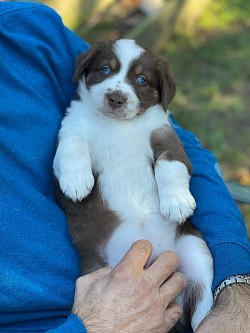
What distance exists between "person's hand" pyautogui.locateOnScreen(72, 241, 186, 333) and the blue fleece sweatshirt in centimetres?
10

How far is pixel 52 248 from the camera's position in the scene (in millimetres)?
2492

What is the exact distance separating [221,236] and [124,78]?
102 cm

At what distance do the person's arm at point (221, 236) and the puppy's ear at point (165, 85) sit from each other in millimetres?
324

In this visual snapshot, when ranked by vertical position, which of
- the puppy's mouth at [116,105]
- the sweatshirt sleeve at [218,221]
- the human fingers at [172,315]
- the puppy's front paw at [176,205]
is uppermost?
the puppy's mouth at [116,105]

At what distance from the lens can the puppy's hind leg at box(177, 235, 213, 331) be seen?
8.41 ft

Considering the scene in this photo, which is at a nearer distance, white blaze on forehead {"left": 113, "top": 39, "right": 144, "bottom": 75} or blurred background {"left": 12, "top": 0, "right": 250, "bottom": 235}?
white blaze on forehead {"left": 113, "top": 39, "right": 144, "bottom": 75}

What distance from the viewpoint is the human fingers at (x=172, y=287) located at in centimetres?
245

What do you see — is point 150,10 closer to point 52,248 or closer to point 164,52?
point 164,52

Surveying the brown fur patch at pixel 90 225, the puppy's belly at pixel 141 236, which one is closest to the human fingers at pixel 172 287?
the puppy's belly at pixel 141 236

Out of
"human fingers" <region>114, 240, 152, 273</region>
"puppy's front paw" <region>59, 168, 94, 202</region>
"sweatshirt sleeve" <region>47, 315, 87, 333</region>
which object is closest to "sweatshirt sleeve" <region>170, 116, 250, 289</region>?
"human fingers" <region>114, 240, 152, 273</region>

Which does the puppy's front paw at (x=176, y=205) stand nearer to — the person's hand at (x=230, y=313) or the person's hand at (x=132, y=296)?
the person's hand at (x=132, y=296)

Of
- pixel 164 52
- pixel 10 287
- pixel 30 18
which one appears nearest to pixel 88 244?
pixel 10 287

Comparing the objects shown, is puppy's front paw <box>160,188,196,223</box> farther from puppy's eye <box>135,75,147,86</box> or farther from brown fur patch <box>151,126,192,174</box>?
puppy's eye <box>135,75,147,86</box>

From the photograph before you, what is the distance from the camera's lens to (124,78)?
3.10 meters
